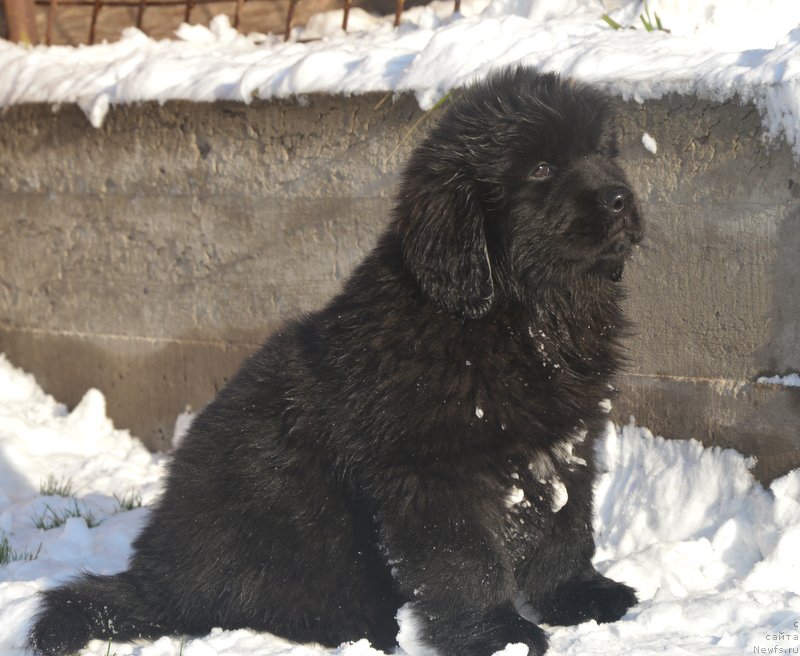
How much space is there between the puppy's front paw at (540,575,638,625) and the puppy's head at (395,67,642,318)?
97 centimetres

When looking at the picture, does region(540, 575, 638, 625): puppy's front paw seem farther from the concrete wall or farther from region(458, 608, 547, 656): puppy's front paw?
the concrete wall

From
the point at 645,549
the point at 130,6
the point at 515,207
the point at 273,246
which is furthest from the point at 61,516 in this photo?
the point at 130,6

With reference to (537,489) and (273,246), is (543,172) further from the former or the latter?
(273,246)

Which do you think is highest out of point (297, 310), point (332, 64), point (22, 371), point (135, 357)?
point (332, 64)

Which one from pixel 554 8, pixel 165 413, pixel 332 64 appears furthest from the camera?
pixel 165 413

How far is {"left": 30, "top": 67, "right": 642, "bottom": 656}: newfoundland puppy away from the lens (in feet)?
9.39

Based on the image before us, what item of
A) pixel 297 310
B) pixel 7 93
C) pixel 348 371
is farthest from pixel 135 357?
pixel 348 371

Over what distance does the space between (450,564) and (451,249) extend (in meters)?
0.85

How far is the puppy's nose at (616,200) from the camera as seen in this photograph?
2893 mm

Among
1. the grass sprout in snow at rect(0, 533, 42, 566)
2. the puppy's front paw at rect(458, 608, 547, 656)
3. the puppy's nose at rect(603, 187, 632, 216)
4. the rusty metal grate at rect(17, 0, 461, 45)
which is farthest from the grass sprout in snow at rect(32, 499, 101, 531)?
the rusty metal grate at rect(17, 0, 461, 45)

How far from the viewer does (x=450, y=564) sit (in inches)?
111

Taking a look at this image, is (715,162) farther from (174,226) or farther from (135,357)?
(135,357)

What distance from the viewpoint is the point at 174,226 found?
553cm

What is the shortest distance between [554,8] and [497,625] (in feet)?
11.4
